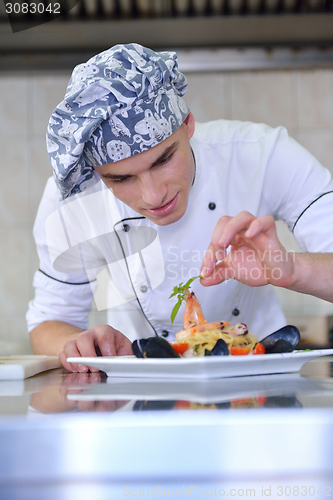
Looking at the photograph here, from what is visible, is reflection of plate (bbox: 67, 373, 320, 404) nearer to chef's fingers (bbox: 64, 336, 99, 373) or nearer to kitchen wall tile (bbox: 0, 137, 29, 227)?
chef's fingers (bbox: 64, 336, 99, 373)

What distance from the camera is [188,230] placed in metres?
1.25

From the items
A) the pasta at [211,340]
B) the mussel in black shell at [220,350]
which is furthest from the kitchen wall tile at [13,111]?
the mussel in black shell at [220,350]

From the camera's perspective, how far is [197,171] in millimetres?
1268

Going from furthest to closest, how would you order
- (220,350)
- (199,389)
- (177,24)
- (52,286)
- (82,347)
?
(177,24)
(52,286)
(82,347)
(220,350)
(199,389)

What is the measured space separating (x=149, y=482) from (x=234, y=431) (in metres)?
0.08

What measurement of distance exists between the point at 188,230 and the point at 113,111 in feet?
1.38

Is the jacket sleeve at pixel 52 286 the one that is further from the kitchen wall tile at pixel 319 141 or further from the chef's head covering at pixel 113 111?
the kitchen wall tile at pixel 319 141

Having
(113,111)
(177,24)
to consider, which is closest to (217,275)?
(113,111)

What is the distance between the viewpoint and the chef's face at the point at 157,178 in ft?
3.23

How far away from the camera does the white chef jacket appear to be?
123 centimetres

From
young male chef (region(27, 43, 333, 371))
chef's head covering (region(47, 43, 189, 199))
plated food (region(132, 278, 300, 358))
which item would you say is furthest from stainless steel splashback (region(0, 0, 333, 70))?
plated food (region(132, 278, 300, 358))

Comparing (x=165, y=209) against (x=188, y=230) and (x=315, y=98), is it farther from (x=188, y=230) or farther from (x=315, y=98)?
(x=315, y=98)

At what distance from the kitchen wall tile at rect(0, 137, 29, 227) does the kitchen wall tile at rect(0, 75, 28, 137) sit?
0.04 meters

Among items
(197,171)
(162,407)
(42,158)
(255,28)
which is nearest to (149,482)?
(162,407)
